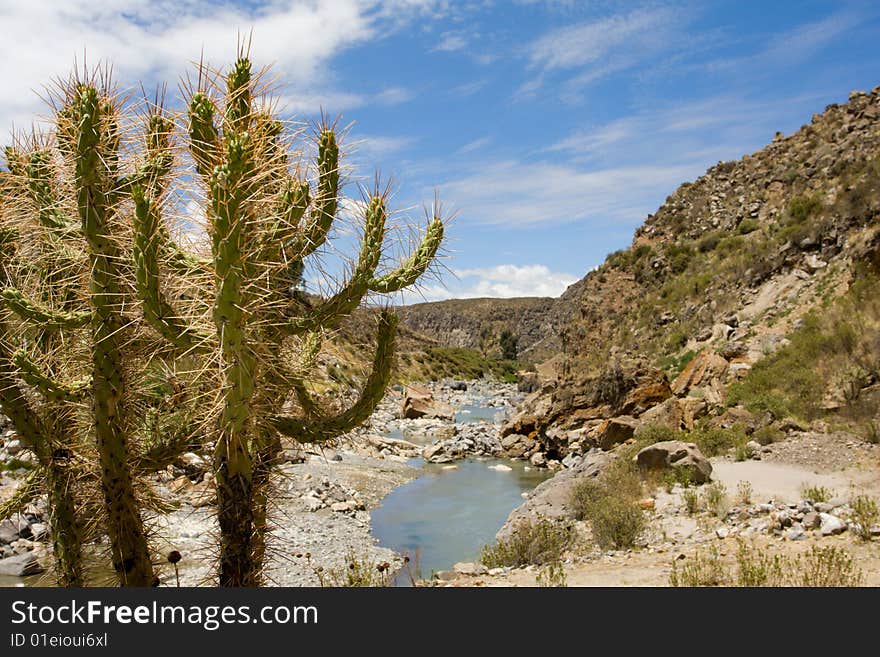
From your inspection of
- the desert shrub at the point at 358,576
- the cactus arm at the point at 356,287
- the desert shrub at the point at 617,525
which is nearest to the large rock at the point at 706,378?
the desert shrub at the point at 617,525

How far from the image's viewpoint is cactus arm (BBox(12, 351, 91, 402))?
392 cm

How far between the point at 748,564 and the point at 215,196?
20.0 ft

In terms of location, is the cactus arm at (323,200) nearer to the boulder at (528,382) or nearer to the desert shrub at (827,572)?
the desert shrub at (827,572)

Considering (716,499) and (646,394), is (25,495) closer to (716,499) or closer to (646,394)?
(716,499)

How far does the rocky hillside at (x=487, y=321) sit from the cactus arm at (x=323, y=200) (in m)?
94.6

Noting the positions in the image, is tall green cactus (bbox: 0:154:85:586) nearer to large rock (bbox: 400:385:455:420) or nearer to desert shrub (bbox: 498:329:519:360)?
large rock (bbox: 400:385:455:420)

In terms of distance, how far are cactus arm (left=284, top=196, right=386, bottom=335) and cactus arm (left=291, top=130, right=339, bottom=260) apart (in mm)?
265

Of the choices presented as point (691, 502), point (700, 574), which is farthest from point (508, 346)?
point (700, 574)

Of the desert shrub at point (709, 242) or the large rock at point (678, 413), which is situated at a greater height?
the desert shrub at point (709, 242)

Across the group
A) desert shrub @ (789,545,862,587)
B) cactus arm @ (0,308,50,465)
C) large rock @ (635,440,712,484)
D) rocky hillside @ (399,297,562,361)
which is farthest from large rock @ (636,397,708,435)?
rocky hillside @ (399,297,562,361)

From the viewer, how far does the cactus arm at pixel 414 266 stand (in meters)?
4.13

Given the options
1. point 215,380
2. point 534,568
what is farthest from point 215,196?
point 534,568

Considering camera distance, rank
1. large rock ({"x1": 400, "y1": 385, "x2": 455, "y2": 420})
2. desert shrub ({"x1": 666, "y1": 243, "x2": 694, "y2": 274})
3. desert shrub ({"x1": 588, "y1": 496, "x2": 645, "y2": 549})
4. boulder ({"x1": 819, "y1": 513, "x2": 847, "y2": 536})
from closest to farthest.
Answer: boulder ({"x1": 819, "y1": 513, "x2": 847, "y2": 536}) < desert shrub ({"x1": 588, "y1": 496, "x2": 645, "y2": 549}) < desert shrub ({"x1": 666, "y1": 243, "x2": 694, "y2": 274}) < large rock ({"x1": 400, "y1": 385, "x2": 455, "y2": 420})

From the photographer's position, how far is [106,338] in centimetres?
387
